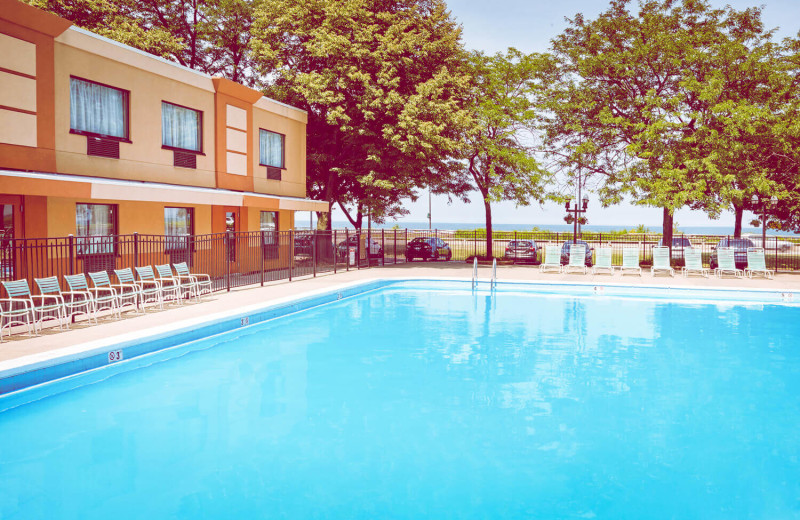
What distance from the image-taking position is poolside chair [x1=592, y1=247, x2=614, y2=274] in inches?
824

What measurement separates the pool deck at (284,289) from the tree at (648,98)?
420 centimetres

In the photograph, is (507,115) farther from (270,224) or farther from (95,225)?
(95,225)

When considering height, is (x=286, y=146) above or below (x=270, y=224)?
above

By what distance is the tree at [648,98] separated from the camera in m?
22.0

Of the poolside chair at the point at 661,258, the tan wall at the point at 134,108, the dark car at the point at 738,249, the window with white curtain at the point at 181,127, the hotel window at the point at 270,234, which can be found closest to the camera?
the tan wall at the point at 134,108

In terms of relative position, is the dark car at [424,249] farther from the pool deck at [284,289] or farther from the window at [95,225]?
the window at [95,225]

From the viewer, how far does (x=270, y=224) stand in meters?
21.5

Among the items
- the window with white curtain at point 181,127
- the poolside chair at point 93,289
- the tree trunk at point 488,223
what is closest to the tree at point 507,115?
the tree trunk at point 488,223

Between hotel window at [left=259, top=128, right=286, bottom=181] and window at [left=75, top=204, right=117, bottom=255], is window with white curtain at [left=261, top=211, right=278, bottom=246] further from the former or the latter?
window at [left=75, top=204, right=117, bottom=255]

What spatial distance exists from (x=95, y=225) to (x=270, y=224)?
25.6 feet

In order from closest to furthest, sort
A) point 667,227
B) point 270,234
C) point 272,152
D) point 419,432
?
point 419,432, point 270,234, point 272,152, point 667,227

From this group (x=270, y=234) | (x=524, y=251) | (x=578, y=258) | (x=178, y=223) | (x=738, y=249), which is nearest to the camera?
(x=178, y=223)

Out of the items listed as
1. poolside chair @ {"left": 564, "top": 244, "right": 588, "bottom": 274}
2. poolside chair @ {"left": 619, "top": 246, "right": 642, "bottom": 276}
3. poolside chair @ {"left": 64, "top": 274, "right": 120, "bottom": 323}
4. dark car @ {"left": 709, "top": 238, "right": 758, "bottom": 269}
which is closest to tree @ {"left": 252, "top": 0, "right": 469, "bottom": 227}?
poolside chair @ {"left": 564, "top": 244, "right": 588, "bottom": 274}

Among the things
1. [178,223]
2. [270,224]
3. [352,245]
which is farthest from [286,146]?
[178,223]
